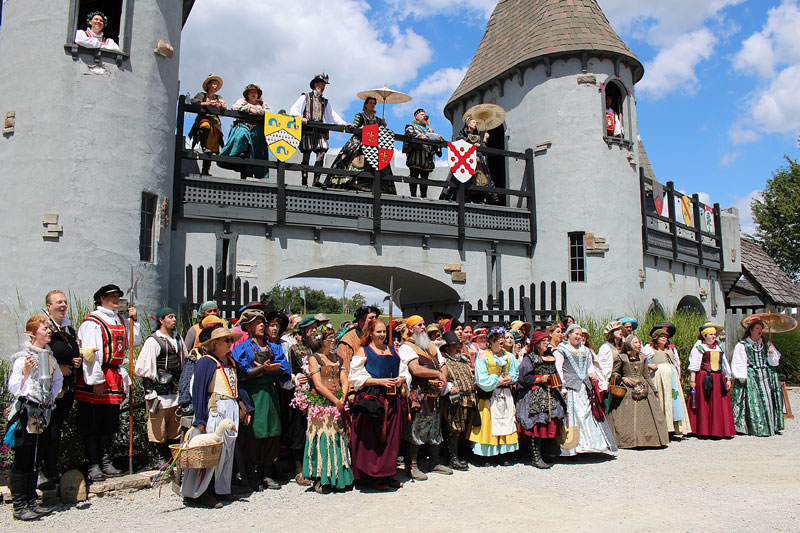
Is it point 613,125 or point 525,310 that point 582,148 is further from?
point 525,310

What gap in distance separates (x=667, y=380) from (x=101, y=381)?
295 inches

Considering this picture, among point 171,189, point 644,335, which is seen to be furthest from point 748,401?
point 171,189

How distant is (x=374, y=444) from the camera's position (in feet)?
19.9

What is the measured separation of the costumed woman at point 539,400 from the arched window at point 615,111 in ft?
26.9

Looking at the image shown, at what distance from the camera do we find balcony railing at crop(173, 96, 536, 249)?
1101 centimetres

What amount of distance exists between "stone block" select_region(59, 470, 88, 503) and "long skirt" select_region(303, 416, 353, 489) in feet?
6.42

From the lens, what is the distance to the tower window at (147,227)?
32.9ft

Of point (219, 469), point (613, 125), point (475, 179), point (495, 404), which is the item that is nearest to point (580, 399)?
point (495, 404)

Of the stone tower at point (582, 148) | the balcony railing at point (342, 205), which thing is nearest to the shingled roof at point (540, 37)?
the stone tower at point (582, 148)

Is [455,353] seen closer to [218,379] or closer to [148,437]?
[218,379]

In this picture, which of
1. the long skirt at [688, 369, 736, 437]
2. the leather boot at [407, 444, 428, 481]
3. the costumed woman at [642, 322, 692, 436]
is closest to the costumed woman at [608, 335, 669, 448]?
the costumed woman at [642, 322, 692, 436]

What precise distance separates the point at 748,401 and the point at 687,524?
548 cm

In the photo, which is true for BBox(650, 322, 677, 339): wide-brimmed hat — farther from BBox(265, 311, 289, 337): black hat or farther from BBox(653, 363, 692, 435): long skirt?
BBox(265, 311, 289, 337): black hat

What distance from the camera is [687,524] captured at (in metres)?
5.04
